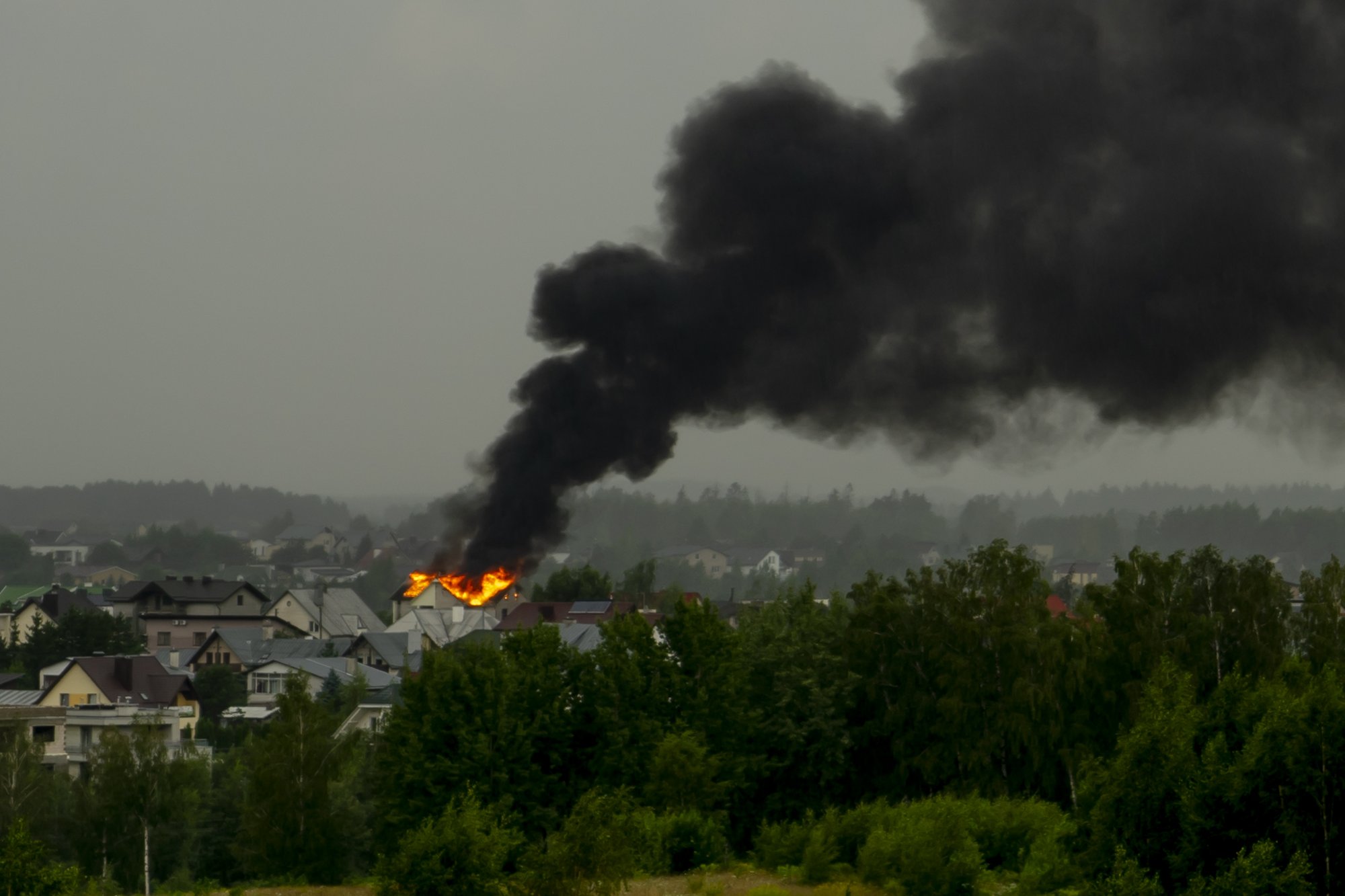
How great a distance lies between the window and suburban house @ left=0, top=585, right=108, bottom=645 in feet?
59.1

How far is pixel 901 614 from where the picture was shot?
48938mm

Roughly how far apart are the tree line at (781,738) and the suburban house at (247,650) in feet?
133

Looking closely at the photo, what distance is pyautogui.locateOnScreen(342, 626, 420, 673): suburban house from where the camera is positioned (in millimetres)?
93625

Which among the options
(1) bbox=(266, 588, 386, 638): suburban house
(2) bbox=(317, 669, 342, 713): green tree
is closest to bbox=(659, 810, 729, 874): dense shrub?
(2) bbox=(317, 669, 342, 713): green tree

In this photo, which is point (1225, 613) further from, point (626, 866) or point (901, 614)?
point (626, 866)

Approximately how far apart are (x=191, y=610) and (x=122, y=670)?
44464 mm

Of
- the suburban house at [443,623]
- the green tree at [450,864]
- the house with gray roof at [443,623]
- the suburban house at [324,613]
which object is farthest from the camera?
the suburban house at [324,613]

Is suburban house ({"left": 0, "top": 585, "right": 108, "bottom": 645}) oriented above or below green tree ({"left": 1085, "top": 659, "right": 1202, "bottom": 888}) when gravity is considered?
above

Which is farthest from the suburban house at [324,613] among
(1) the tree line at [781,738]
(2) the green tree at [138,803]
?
(1) the tree line at [781,738]

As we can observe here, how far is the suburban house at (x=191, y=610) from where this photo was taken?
115 m

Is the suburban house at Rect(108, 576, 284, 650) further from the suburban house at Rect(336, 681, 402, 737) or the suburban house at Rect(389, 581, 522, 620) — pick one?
the suburban house at Rect(336, 681, 402, 737)

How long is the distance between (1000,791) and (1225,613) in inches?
361

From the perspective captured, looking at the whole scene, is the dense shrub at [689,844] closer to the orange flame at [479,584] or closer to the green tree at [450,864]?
the green tree at [450,864]

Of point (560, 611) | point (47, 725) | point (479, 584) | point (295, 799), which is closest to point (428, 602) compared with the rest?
→ point (560, 611)
